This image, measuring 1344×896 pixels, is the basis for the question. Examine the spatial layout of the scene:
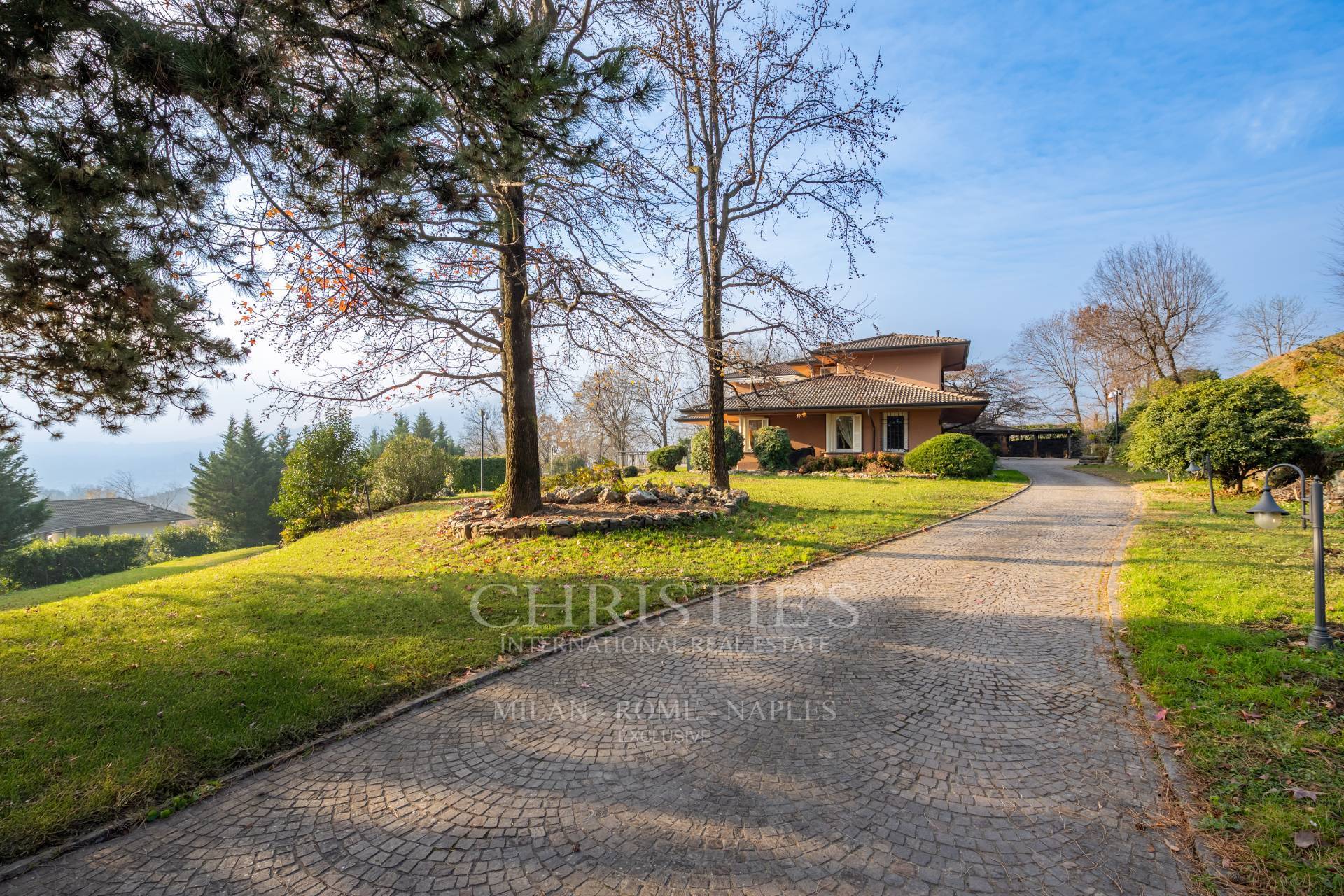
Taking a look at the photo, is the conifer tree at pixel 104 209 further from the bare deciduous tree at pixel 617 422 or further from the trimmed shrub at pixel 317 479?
the bare deciduous tree at pixel 617 422

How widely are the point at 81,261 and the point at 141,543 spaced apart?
37.9 meters

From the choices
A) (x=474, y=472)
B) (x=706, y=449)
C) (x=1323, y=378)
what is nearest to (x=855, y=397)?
(x=706, y=449)

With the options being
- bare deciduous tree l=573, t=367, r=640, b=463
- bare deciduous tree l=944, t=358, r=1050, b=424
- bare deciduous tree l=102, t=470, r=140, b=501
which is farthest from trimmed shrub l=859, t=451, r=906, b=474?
bare deciduous tree l=102, t=470, r=140, b=501

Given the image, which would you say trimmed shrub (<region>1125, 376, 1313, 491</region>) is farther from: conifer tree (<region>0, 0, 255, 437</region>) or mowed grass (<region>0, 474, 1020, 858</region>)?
conifer tree (<region>0, 0, 255, 437</region>)

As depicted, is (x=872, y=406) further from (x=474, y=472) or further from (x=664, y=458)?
(x=474, y=472)

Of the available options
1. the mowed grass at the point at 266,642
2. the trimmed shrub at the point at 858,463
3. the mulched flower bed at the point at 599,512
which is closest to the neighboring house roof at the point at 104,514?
the mulched flower bed at the point at 599,512

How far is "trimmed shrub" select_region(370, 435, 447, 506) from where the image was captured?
16531 mm

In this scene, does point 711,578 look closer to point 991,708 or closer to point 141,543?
point 991,708

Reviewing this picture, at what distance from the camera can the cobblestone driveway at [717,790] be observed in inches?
88.0

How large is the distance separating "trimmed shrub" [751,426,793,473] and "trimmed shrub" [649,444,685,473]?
3.71m

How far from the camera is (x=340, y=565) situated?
27.4ft

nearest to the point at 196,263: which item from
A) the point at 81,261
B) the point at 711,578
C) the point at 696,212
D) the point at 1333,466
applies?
the point at 81,261

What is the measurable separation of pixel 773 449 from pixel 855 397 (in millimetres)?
4686

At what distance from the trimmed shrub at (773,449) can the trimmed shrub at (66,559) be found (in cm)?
2969
